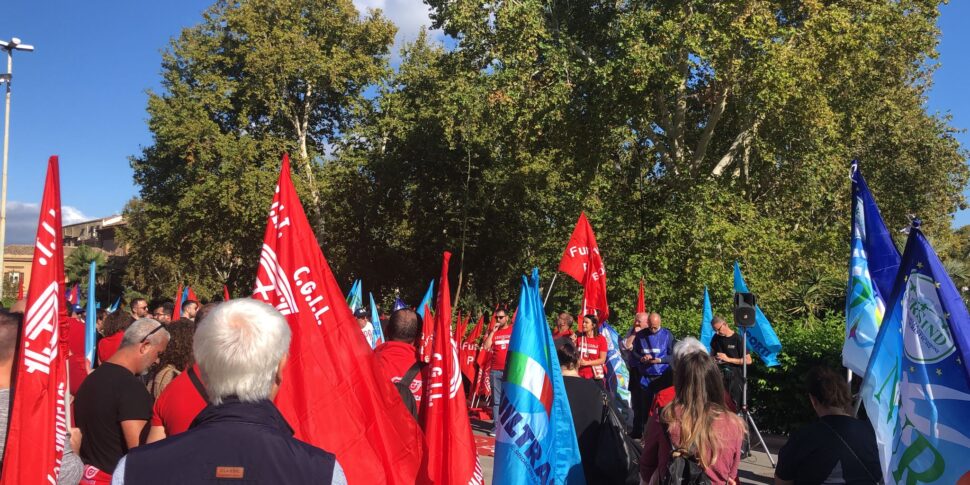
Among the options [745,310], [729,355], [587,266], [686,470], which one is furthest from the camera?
[587,266]

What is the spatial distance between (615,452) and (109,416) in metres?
3.04

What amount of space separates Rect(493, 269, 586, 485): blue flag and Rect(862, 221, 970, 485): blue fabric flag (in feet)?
6.32

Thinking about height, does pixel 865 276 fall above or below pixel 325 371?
above

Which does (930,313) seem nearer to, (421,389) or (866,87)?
(421,389)

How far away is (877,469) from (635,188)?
878 inches

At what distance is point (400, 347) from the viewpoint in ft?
17.2

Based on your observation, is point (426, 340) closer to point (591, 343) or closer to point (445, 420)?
point (445, 420)

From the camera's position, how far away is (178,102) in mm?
35281

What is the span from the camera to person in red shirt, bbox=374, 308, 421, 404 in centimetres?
520

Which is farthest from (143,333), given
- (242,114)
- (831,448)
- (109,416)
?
(242,114)

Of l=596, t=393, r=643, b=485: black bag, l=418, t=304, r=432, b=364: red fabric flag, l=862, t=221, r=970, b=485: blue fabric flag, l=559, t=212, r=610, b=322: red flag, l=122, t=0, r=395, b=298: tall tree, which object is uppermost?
l=122, t=0, r=395, b=298: tall tree

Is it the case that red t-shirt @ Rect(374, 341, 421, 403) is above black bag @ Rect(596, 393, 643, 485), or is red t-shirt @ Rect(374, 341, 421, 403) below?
above

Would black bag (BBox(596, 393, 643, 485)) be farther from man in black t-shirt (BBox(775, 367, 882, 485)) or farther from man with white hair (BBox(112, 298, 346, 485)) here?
man with white hair (BBox(112, 298, 346, 485))

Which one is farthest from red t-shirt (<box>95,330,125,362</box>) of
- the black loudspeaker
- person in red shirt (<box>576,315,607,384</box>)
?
the black loudspeaker
